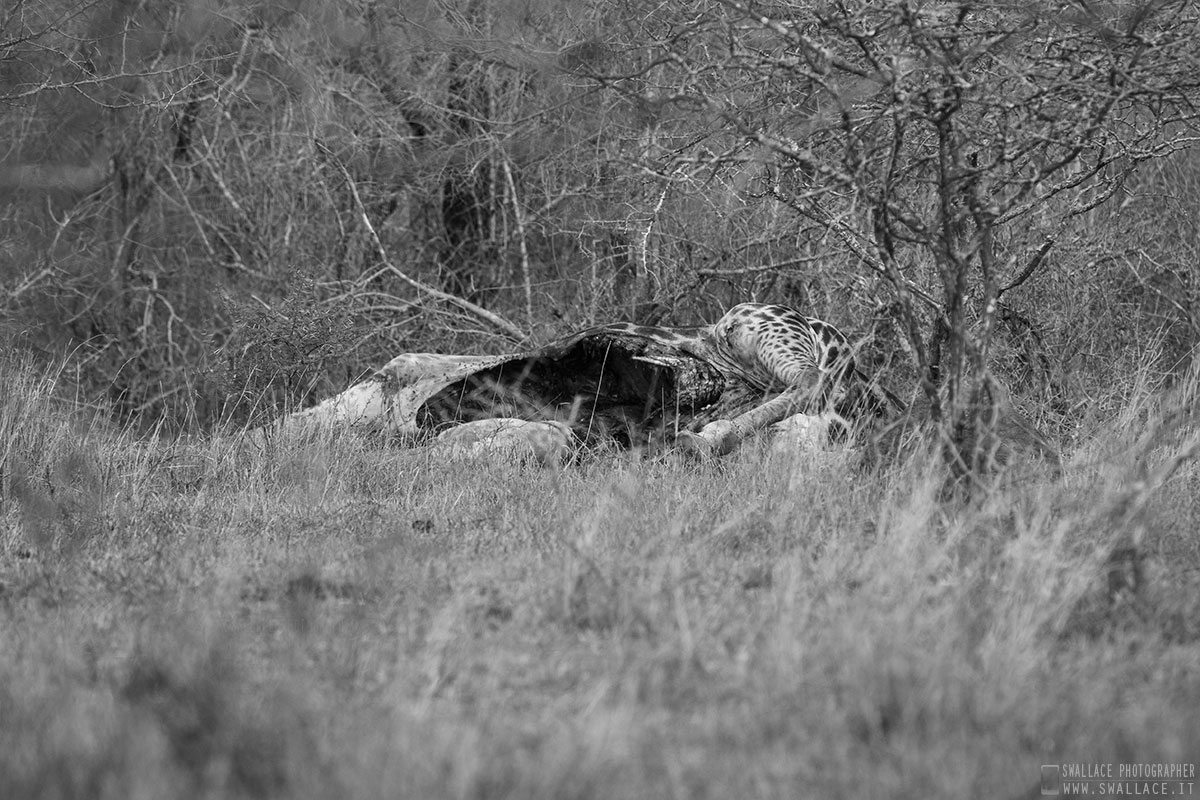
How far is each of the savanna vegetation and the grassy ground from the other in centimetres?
2

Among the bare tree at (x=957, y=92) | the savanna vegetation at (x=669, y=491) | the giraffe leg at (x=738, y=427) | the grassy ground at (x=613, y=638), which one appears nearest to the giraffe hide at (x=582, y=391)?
the giraffe leg at (x=738, y=427)

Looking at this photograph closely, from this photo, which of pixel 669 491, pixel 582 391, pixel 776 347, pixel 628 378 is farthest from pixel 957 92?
pixel 582 391

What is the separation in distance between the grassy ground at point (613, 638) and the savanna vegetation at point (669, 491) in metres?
0.02

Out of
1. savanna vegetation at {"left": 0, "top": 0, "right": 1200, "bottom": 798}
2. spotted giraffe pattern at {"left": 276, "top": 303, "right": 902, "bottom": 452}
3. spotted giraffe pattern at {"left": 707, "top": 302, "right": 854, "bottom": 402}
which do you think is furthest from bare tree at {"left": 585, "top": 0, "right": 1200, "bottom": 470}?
spotted giraffe pattern at {"left": 276, "top": 303, "right": 902, "bottom": 452}

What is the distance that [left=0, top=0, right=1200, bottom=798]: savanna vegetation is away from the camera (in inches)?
115

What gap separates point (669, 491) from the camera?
572 cm

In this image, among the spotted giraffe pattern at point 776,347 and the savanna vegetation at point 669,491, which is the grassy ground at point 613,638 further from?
the spotted giraffe pattern at point 776,347

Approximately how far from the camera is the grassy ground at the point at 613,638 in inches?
108

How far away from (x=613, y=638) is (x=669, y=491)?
2151mm

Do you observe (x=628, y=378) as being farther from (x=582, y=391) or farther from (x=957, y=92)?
(x=957, y=92)

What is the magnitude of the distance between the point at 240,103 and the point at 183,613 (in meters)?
10.9

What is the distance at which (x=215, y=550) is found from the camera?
4.84 meters

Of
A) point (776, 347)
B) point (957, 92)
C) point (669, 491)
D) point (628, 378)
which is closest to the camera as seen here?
point (957, 92)

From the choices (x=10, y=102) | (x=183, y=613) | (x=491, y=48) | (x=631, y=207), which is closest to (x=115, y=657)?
(x=183, y=613)
